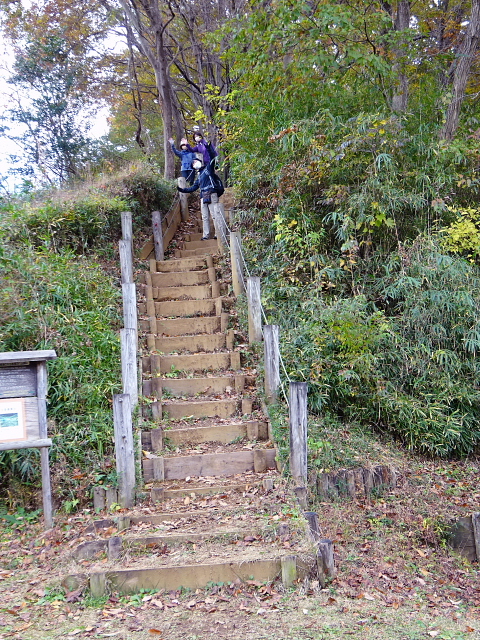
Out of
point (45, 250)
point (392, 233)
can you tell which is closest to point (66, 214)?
point (45, 250)

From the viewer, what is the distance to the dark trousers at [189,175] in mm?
12892

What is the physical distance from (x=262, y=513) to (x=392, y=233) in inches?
192

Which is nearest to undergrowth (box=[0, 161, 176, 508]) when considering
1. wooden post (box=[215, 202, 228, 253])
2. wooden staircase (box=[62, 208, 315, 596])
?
wooden staircase (box=[62, 208, 315, 596])

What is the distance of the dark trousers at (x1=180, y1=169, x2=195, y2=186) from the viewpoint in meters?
12.9

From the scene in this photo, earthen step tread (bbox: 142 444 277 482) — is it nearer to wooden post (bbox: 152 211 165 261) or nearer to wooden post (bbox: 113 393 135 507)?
wooden post (bbox: 113 393 135 507)

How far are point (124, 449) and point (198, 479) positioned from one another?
92 cm

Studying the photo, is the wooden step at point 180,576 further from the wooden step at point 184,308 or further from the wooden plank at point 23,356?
the wooden step at point 184,308

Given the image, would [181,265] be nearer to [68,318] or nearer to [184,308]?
[184,308]

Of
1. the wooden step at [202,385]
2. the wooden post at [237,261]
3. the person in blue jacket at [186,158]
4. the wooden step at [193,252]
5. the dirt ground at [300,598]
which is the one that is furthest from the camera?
the person in blue jacket at [186,158]

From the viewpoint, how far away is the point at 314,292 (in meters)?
7.78

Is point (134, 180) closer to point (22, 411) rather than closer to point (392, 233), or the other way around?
point (392, 233)

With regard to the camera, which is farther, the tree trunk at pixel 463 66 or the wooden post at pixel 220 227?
the wooden post at pixel 220 227

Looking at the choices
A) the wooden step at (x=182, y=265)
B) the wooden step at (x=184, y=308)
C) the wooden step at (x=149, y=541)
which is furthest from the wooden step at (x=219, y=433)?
the wooden step at (x=182, y=265)

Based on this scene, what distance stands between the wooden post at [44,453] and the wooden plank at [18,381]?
0.19 feet
